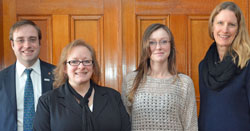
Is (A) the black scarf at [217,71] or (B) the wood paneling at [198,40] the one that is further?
(B) the wood paneling at [198,40]

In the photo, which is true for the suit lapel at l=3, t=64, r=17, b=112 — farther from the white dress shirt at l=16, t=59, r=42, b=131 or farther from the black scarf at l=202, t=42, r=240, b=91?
the black scarf at l=202, t=42, r=240, b=91

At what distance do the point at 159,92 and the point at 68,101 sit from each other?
2.10ft

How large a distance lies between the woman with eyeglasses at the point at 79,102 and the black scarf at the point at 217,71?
0.65 metres

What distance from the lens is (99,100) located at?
1.83m

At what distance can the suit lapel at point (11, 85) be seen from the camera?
6.37 feet

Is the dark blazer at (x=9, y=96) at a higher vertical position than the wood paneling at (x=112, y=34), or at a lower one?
lower

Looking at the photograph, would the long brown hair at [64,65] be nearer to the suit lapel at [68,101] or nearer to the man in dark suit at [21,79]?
the suit lapel at [68,101]

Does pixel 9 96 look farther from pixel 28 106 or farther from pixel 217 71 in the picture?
pixel 217 71

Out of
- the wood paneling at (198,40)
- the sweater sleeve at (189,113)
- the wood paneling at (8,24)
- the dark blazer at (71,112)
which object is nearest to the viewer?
the dark blazer at (71,112)

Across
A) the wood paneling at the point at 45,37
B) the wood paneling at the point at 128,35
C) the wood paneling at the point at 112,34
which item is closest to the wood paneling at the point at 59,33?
the wood paneling at the point at 45,37

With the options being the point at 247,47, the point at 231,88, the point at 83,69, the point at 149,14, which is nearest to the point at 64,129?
the point at 83,69

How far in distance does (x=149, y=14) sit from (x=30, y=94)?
4.41 feet

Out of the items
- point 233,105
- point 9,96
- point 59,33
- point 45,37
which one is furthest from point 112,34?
point 233,105

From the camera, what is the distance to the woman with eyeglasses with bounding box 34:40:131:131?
5.56ft
